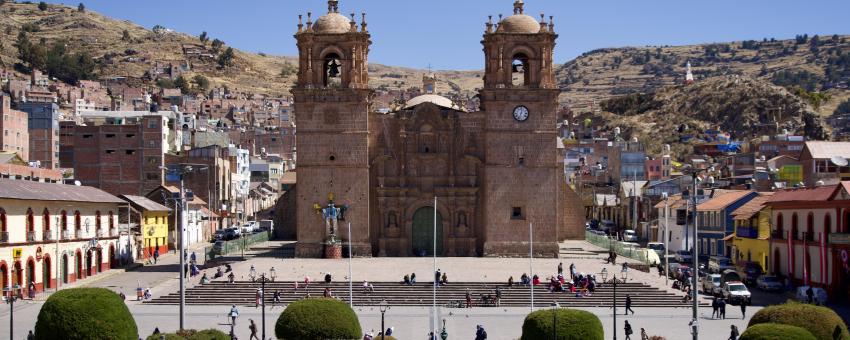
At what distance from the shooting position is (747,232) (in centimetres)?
6650

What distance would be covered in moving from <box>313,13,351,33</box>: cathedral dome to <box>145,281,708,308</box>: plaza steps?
698 inches

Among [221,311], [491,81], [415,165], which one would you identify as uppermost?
[491,81]

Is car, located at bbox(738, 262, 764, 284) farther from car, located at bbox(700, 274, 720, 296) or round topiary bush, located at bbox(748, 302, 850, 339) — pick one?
round topiary bush, located at bbox(748, 302, 850, 339)

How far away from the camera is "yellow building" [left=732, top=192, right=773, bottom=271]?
64.0 metres

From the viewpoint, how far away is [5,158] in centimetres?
9025

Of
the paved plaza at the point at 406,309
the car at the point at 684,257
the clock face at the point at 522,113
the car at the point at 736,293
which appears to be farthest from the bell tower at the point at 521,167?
Result: the car at the point at 736,293

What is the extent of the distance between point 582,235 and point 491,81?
70.2 ft

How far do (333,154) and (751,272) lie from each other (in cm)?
2286

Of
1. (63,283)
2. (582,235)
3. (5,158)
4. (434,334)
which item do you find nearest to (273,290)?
(63,283)

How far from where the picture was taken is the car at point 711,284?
54503 mm

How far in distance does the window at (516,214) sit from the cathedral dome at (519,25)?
32.3 feet

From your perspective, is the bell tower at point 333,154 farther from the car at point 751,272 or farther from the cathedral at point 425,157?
the car at point 751,272

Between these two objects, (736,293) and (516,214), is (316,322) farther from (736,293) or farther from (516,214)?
(516,214)

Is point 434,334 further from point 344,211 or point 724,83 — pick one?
point 724,83
